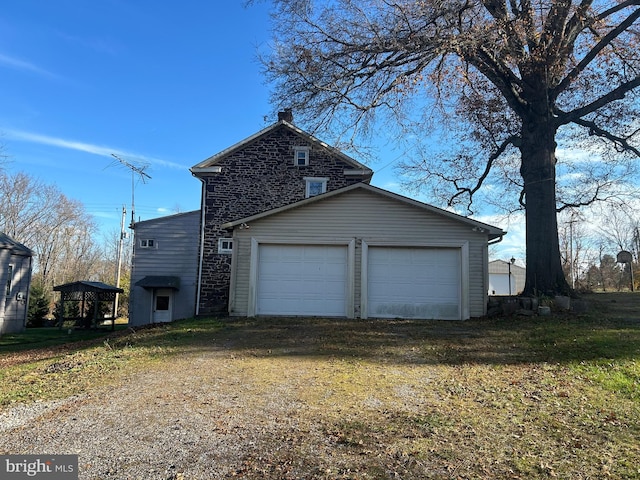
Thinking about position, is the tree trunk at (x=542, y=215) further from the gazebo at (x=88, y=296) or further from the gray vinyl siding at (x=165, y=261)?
the gazebo at (x=88, y=296)

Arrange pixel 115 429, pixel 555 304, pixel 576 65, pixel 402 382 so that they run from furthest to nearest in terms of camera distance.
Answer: pixel 576 65
pixel 555 304
pixel 402 382
pixel 115 429

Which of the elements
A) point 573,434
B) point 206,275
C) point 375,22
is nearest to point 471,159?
point 375,22

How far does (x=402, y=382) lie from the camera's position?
20.4 ft

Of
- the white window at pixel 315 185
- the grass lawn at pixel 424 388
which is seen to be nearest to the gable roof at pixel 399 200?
the grass lawn at pixel 424 388

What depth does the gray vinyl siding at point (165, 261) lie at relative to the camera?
2073 centimetres

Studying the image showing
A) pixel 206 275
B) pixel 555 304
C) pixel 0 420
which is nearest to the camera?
pixel 0 420

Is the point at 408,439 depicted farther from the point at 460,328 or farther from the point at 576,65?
the point at 576,65

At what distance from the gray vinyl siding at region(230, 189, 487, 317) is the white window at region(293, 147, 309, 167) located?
5.32 m

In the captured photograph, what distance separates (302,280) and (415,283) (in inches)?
132

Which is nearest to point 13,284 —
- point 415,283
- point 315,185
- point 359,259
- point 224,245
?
point 224,245

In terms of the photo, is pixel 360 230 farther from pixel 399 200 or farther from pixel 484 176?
pixel 484 176

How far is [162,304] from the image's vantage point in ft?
68.4

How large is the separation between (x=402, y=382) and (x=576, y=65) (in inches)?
469

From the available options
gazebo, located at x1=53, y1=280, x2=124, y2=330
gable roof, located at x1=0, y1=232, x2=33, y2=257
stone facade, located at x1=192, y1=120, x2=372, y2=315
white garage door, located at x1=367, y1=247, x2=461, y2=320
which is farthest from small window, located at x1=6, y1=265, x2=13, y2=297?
white garage door, located at x1=367, y1=247, x2=461, y2=320
